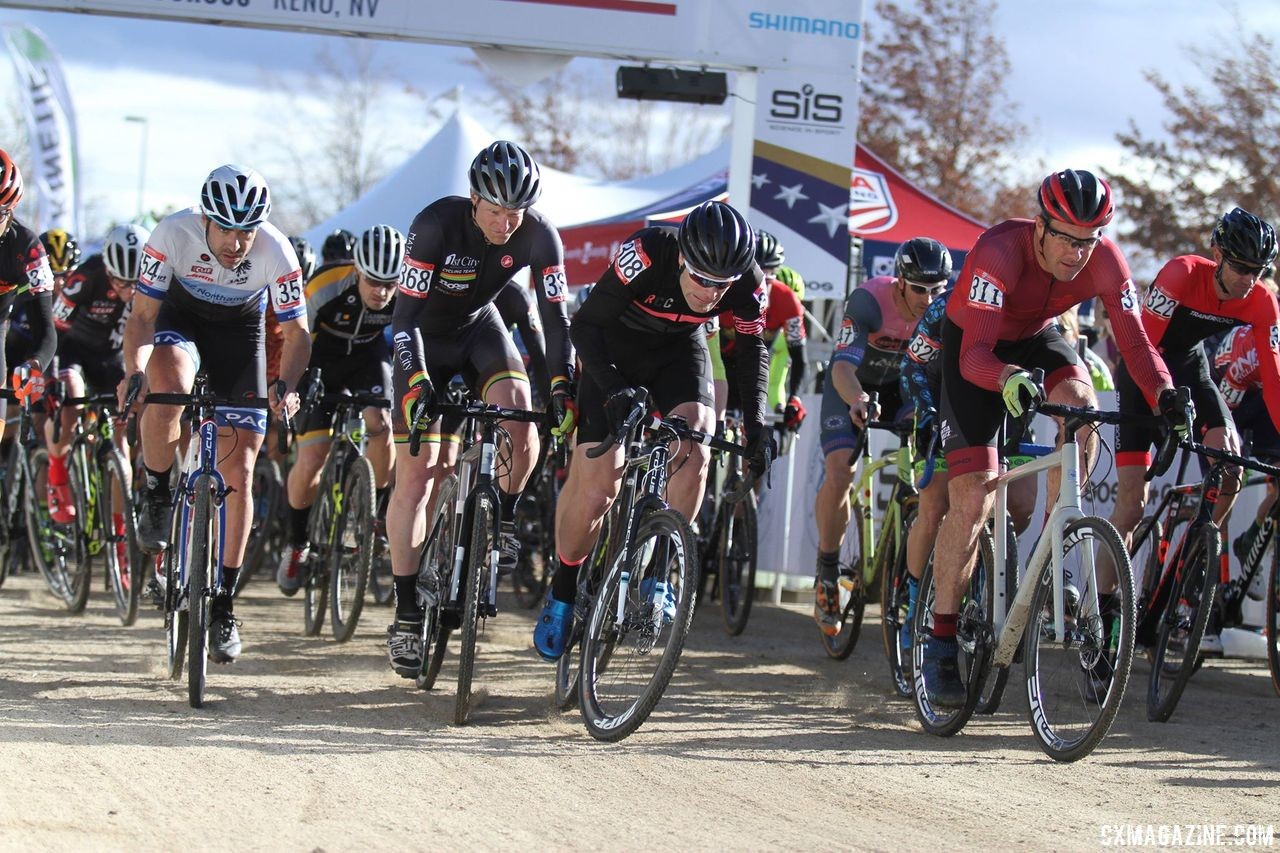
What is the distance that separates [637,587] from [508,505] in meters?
1.18

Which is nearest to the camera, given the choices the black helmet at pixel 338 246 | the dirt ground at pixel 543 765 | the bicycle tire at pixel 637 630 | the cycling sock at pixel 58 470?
the dirt ground at pixel 543 765

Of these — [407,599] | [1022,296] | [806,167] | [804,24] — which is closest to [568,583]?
[407,599]

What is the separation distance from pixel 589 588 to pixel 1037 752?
6.27 ft

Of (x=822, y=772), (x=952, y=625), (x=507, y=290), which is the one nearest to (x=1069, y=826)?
(x=822, y=772)

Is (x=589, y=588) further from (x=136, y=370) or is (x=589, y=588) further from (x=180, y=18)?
(x=180, y=18)

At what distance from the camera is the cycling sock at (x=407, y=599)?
6523mm

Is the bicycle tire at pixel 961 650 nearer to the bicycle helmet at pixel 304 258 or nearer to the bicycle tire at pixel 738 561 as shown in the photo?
the bicycle tire at pixel 738 561

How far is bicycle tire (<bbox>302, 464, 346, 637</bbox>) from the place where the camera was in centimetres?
837

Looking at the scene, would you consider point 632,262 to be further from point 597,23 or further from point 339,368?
point 597,23

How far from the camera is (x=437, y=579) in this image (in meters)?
6.48

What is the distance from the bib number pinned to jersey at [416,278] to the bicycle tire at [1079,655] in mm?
2871

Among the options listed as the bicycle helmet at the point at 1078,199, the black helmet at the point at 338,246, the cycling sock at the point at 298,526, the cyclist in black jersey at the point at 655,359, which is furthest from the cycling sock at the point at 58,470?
the bicycle helmet at the point at 1078,199

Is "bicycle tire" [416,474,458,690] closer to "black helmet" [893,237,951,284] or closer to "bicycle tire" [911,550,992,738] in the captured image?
"bicycle tire" [911,550,992,738]

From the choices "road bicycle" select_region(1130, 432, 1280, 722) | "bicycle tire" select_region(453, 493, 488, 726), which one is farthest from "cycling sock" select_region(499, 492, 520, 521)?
"road bicycle" select_region(1130, 432, 1280, 722)
